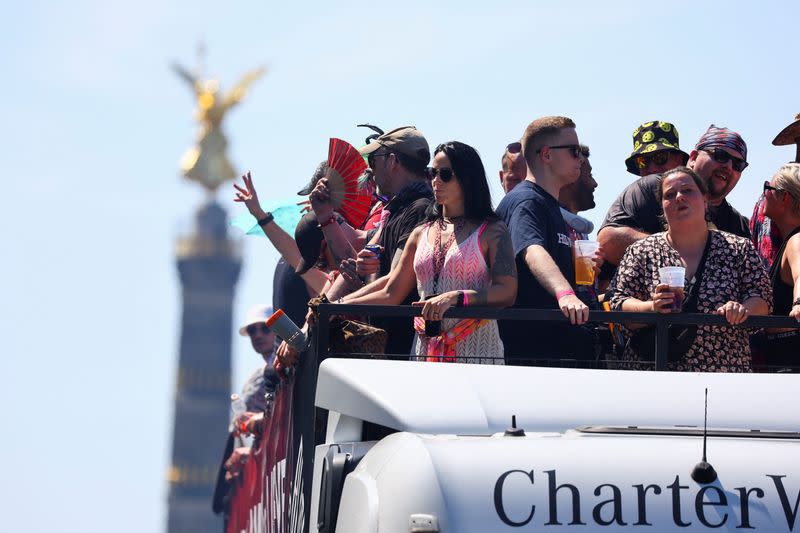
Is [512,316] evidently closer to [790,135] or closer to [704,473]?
[704,473]

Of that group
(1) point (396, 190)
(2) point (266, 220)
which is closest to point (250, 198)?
(2) point (266, 220)

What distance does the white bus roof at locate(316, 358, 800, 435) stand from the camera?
15.0 feet

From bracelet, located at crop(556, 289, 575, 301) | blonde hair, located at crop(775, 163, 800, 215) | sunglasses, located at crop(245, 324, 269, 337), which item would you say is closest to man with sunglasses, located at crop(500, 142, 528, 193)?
blonde hair, located at crop(775, 163, 800, 215)

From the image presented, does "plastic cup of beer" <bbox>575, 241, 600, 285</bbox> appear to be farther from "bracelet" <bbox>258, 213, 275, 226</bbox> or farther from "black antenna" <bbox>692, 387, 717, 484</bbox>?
"bracelet" <bbox>258, 213, 275, 226</bbox>

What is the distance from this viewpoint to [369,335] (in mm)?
6586

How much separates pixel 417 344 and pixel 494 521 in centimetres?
260

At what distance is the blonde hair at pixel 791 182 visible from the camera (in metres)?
7.28

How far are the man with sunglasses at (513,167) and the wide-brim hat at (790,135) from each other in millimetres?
1462

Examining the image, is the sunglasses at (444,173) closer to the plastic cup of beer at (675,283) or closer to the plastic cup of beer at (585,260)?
the plastic cup of beer at (585,260)

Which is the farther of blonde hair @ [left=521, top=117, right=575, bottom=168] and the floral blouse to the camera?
blonde hair @ [left=521, top=117, right=575, bottom=168]

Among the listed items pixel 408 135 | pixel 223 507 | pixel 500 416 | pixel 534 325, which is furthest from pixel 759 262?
pixel 223 507

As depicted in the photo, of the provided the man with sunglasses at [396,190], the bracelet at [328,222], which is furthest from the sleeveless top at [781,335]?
the bracelet at [328,222]

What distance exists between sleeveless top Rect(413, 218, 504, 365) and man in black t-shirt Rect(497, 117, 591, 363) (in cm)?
11

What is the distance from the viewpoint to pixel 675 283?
647cm
